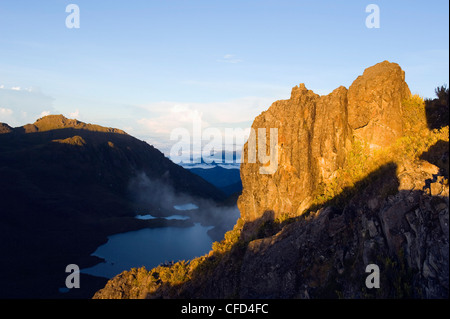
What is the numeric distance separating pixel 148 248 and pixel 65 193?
141ft

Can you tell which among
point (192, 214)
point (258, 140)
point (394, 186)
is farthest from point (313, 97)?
point (192, 214)

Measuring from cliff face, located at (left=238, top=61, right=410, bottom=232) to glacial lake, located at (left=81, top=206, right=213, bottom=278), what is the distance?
55523mm

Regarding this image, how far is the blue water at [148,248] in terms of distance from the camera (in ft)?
236

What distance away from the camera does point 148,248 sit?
8575 cm

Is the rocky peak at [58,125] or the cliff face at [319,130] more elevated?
the rocky peak at [58,125]

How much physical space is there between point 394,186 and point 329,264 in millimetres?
3913

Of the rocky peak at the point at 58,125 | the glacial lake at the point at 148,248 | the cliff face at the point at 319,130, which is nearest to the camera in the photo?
the cliff face at the point at 319,130

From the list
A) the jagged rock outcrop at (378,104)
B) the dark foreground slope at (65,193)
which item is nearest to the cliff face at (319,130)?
the jagged rock outcrop at (378,104)

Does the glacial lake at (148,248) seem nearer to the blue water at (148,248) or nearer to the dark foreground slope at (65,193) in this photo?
the blue water at (148,248)

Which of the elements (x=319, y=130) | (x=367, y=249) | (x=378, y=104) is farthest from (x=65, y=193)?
(x=367, y=249)

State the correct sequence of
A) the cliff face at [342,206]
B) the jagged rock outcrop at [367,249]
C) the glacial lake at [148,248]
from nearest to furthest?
the jagged rock outcrop at [367,249], the cliff face at [342,206], the glacial lake at [148,248]

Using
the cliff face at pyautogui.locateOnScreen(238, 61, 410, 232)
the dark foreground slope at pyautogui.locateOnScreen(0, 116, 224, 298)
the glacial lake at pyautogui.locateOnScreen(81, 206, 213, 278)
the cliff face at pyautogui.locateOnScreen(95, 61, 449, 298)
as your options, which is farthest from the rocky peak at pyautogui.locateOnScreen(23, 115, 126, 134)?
the cliff face at pyautogui.locateOnScreen(238, 61, 410, 232)

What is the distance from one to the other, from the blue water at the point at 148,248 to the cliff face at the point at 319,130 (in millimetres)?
55523
